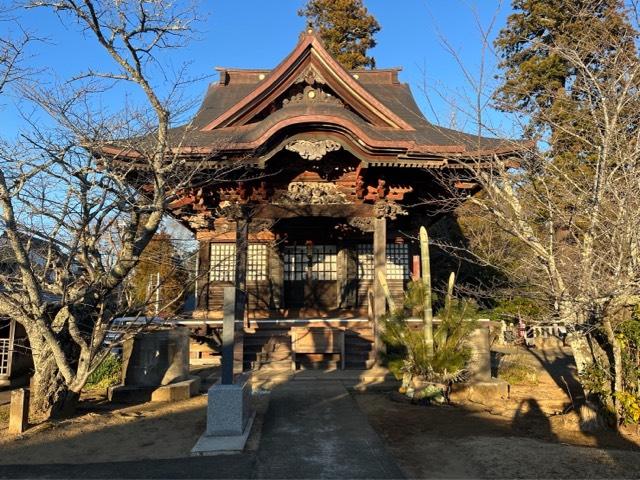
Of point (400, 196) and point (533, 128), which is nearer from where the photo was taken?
point (533, 128)

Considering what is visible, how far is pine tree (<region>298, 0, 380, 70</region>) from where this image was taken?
95.1ft

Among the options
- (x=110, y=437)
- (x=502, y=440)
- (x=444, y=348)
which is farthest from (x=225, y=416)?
(x=444, y=348)

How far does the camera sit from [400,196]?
10938 mm

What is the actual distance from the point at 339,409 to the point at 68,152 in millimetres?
5206

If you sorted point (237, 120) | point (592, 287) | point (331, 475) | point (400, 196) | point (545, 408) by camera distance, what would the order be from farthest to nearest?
point (237, 120) < point (400, 196) < point (545, 408) < point (592, 287) < point (331, 475)

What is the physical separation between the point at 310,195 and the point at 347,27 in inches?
857

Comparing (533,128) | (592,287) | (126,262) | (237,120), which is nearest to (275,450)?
(126,262)

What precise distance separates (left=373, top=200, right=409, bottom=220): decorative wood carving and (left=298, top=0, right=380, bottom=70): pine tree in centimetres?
2008

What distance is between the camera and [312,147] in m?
10.0

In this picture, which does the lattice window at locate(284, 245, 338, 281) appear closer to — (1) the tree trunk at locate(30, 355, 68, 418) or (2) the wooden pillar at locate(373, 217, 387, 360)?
(2) the wooden pillar at locate(373, 217, 387, 360)

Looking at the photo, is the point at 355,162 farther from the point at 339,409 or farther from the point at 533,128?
the point at 339,409

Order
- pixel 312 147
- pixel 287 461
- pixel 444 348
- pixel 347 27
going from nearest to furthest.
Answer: pixel 287 461 < pixel 444 348 < pixel 312 147 < pixel 347 27

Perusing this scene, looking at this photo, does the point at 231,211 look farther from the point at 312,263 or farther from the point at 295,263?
the point at 312,263

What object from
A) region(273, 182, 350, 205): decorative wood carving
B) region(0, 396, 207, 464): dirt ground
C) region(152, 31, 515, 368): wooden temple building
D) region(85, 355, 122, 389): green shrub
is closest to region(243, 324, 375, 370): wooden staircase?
region(152, 31, 515, 368): wooden temple building
